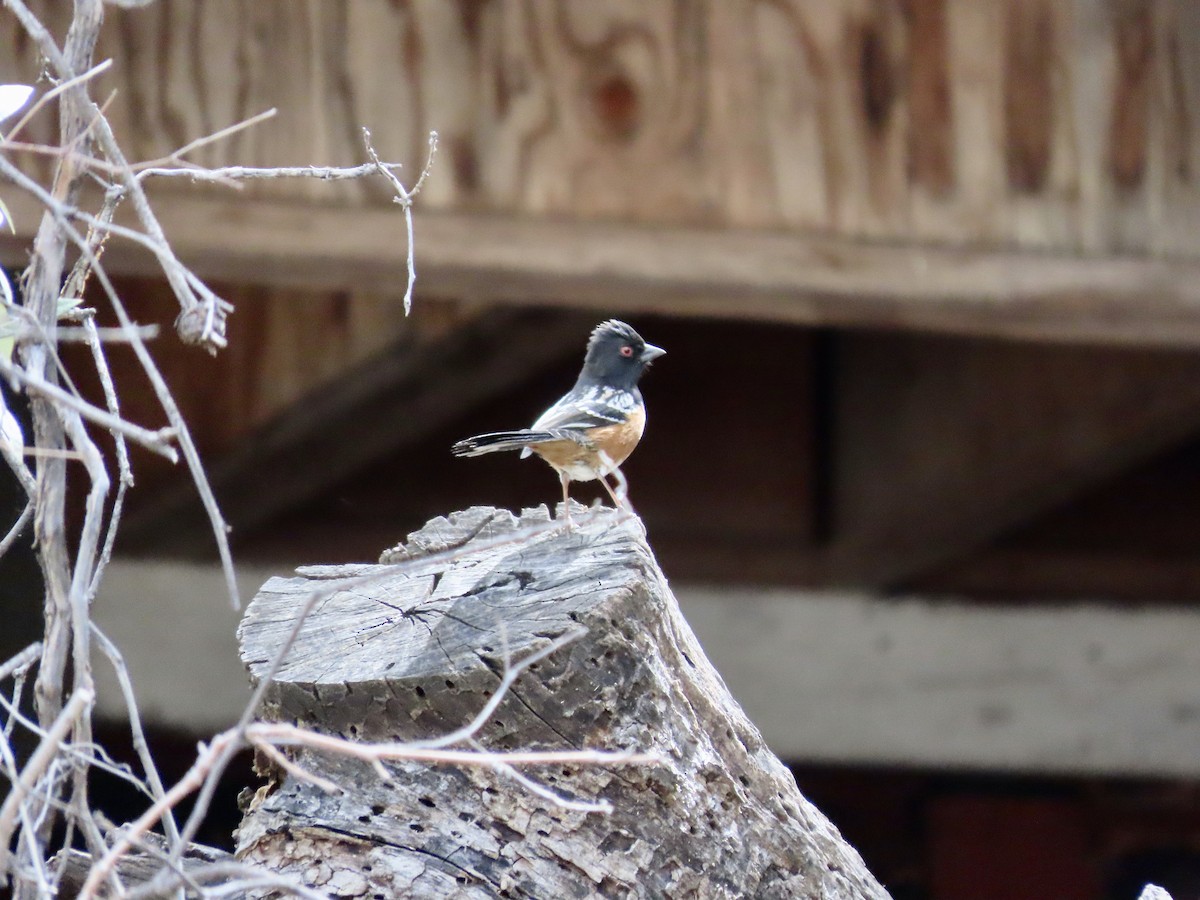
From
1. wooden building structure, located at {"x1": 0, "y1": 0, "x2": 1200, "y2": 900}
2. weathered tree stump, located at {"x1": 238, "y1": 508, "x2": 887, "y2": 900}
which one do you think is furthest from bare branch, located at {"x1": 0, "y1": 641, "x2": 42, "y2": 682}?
wooden building structure, located at {"x1": 0, "y1": 0, "x2": 1200, "y2": 900}

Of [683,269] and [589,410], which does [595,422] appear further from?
[683,269]

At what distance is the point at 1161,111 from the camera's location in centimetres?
370

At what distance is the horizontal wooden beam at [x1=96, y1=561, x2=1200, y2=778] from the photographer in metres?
5.16

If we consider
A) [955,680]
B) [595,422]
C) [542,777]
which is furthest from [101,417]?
[955,680]

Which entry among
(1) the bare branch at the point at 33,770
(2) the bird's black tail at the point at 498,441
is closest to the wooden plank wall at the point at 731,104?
(2) the bird's black tail at the point at 498,441

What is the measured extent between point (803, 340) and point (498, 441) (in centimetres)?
343

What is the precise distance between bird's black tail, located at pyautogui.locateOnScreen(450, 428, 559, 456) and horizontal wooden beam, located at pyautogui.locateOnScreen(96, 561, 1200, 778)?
2.57 m

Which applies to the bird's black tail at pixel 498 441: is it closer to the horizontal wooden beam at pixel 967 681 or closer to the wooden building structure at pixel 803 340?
the wooden building structure at pixel 803 340

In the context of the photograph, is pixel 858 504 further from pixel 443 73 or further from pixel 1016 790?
pixel 443 73

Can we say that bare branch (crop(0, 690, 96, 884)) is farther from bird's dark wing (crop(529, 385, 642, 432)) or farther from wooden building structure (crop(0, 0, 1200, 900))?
wooden building structure (crop(0, 0, 1200, 900))

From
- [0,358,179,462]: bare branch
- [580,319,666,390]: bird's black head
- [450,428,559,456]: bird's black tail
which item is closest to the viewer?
[0,358,179,462]: bare branch

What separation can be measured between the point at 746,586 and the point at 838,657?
396 millimetres

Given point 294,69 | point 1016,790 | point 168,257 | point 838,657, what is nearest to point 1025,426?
point 838,657

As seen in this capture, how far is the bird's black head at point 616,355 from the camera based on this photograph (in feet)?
10.3
